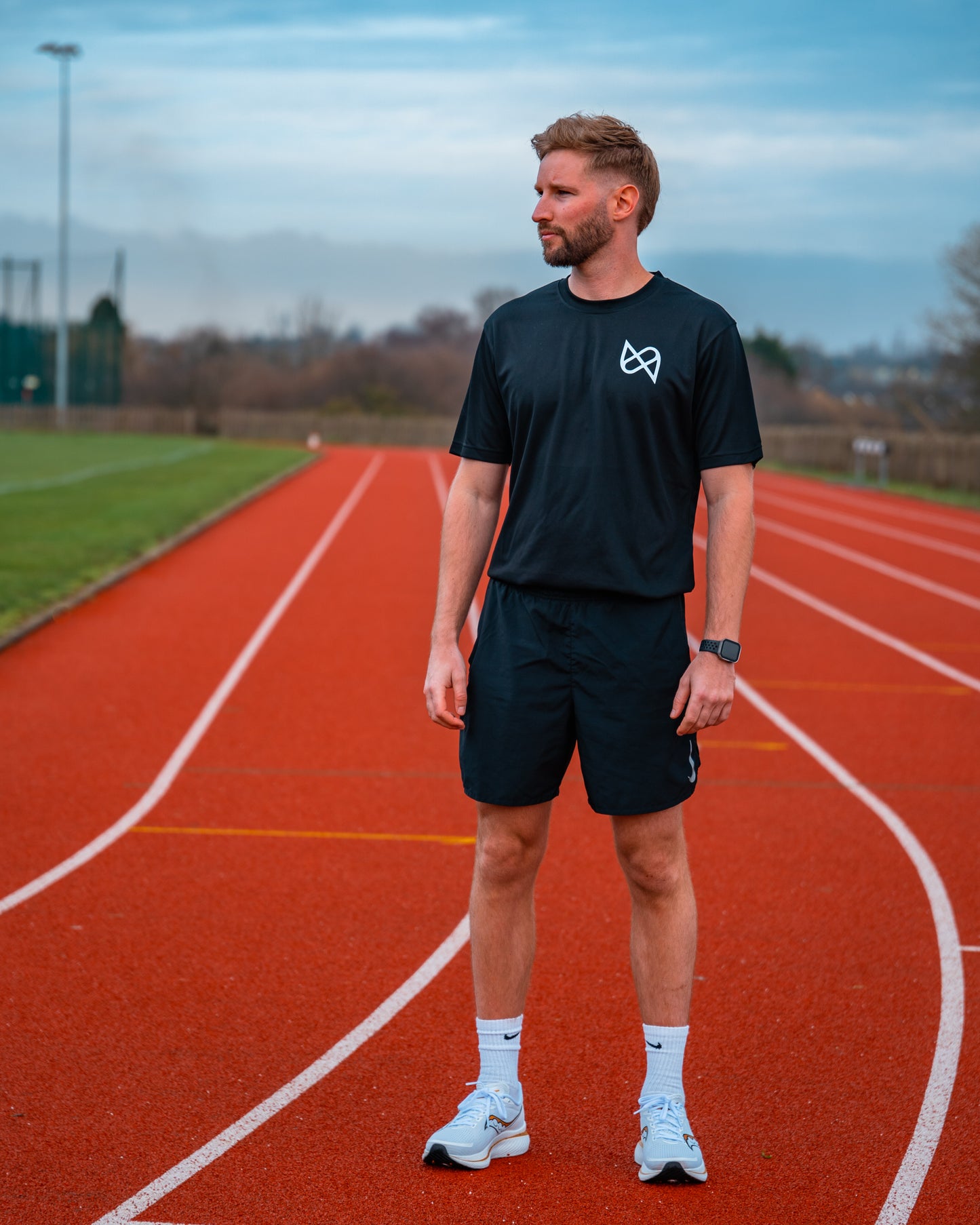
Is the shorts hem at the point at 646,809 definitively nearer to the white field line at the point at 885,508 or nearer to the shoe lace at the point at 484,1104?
the shoe lace at the point at 484,1104

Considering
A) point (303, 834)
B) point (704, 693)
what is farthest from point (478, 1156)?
point (303, 834)

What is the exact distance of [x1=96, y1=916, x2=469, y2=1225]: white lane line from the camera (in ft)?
9.34

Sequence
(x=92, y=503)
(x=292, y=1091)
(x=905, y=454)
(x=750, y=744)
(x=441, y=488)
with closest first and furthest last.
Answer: (x=292, y=1091), (x=750, y=744), (x=92, y=503), (x=441, y=488), (x=905, y=454)

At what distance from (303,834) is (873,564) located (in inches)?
484

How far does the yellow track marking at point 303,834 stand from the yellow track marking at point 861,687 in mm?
4019

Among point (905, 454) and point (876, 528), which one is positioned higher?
point (905, 454)

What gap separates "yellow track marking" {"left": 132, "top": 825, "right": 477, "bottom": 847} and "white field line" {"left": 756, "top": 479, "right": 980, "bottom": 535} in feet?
56.6

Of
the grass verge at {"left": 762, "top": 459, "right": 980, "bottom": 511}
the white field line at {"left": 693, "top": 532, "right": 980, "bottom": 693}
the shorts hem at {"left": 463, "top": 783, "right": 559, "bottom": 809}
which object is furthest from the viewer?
the grass verge at {"left": 762, "top": 459, "right": 980, "bottom": 511}

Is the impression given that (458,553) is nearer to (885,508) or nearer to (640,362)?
(640,362)

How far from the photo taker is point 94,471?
30.4 metres

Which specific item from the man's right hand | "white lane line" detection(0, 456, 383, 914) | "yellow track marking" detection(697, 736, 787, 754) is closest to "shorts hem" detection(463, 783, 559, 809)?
the man's right hand

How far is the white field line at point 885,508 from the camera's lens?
22672mm

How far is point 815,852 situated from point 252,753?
2885mm

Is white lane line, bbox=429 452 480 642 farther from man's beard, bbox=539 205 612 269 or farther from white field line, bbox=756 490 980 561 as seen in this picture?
man's beard, bbox=539 205 612 269
